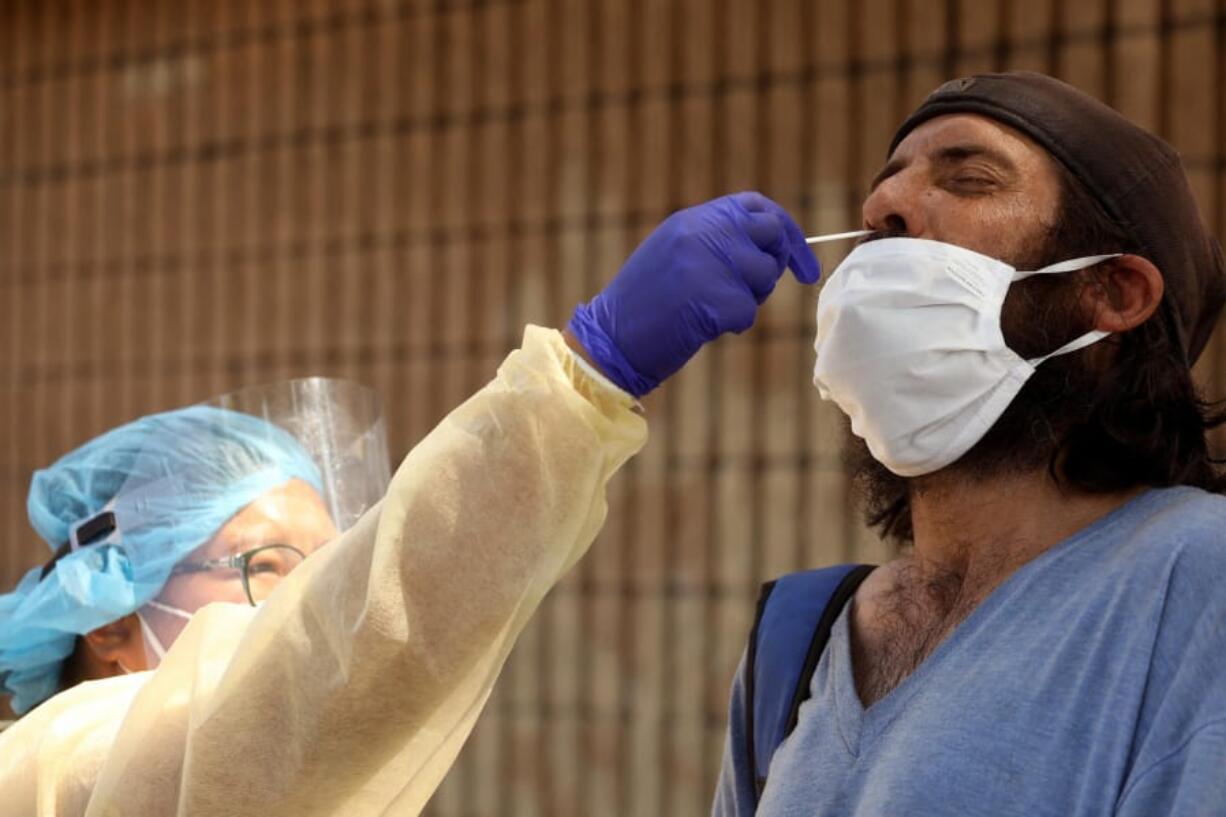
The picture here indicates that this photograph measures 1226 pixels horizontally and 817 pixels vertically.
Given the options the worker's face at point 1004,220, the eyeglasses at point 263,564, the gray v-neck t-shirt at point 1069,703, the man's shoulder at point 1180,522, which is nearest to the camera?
the gray v-neck t-shirt at point 1069,703

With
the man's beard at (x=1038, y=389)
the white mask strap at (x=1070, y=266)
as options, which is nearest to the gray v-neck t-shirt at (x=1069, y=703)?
the man's beard at (x=1038, y=389)

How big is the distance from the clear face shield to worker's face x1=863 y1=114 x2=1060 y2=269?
0.86m

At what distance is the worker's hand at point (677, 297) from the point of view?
1.62m

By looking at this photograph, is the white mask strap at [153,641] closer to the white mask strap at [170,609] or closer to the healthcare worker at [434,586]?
the white mask strap at [170,609]

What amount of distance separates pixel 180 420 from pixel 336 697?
871mm

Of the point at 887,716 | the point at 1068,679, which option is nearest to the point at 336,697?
the point at 887,716

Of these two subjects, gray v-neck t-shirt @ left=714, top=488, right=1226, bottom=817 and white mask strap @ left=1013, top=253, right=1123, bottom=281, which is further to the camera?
white mask strap @ left=1013, top=253, right=1123, bottom=281

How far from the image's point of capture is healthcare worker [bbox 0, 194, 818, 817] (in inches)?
62.6

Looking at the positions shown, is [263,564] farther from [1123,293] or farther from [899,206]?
[1123,293]

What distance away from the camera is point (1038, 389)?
1.78 metres

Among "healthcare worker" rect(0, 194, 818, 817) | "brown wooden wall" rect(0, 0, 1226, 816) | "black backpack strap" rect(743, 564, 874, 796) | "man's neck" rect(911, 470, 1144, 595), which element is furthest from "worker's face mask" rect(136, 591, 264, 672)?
"brown wooden wall" rect(0, 0, 1226, 816)

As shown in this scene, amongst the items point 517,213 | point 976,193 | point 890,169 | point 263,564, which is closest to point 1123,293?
point 976,193

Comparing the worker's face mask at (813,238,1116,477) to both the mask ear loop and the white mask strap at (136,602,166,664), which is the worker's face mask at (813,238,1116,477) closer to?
the mask ear loop

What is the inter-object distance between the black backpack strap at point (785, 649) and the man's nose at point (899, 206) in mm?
419
